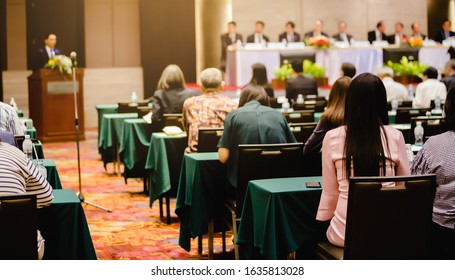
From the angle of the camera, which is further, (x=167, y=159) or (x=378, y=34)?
(x=378, y=34)

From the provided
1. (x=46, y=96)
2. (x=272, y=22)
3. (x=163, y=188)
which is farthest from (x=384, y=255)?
(x=272, y=22)

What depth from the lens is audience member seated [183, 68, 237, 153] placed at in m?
6.40

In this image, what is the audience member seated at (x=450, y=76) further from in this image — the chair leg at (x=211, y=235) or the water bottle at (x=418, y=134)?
the chair leg at (x=211, y=235)

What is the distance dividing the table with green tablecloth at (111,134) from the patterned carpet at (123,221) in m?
0.26

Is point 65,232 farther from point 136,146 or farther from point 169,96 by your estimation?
point 136,146

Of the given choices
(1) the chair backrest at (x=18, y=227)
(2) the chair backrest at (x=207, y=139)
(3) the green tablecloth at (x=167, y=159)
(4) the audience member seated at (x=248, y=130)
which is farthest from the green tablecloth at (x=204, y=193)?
(1) the chair backrest at (x=18, y=227)

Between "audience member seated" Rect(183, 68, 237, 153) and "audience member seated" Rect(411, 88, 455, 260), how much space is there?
2.88 meters

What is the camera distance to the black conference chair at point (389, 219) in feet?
10.6

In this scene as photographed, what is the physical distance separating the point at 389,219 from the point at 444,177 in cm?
53

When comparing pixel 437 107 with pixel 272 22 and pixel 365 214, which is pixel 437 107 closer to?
pixel 365 214

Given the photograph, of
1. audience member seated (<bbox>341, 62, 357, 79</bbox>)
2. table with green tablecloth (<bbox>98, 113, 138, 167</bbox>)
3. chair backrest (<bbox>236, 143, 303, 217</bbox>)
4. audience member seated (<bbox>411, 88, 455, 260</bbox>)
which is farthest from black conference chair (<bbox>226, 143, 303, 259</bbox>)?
table with green tablecloth (<bbox>98, 113, 138, 167</bbox>)

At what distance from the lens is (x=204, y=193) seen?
17.3 ft

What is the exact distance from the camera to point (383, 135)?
11.1 feet

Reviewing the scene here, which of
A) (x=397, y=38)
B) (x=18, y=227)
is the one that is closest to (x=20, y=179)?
(x=18, y=227)
